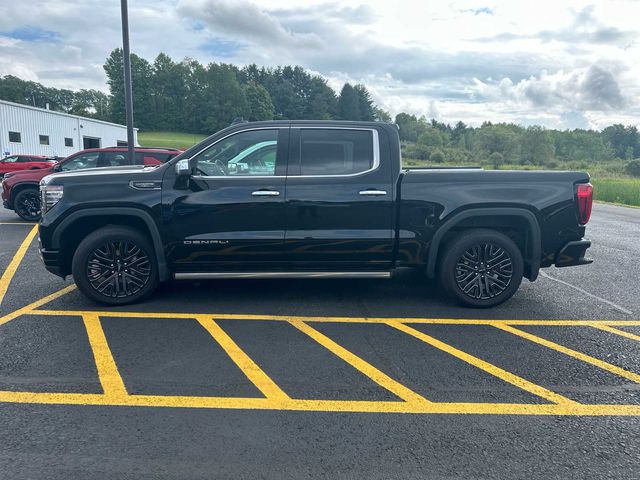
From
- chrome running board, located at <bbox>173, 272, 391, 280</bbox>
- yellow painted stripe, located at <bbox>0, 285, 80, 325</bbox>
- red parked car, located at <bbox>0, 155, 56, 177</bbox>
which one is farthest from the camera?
red parked car, located at <bbox>0, 155, 56, 177</bbox>

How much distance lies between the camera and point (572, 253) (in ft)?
17.4

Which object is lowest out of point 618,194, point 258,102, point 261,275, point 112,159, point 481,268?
point 618,194

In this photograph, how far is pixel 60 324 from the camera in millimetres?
4738

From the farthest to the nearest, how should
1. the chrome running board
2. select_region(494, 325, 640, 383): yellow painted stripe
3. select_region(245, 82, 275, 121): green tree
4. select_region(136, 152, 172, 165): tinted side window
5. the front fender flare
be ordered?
1. select_region(245, 82, 275, 121): green tree
2. select_region(136, 152, 172, 165): tinted side window
3. the chrome running board
4. the front fender flare
5. select_region(494, 325, 640, 383): yellow painted stripe

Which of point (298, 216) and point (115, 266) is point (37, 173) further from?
point (298, 216)

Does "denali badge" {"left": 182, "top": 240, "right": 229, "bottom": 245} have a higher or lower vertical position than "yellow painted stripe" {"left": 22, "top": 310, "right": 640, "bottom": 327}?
higher

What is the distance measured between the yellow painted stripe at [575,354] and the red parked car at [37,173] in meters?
9.03

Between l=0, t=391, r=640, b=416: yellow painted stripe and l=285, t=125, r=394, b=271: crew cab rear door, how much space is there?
2163 mm

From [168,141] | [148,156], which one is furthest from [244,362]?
[168,141]

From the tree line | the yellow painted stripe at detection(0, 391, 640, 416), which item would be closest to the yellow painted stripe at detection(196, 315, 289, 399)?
the yellow painted stripe at detection(0, 391, 640, 416)

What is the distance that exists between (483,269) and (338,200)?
1741mm

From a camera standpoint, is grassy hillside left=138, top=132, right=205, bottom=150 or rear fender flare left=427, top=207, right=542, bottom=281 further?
grassy hillside left=138, top=132, right=205, bottom=150

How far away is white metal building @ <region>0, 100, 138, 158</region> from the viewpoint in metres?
32.1

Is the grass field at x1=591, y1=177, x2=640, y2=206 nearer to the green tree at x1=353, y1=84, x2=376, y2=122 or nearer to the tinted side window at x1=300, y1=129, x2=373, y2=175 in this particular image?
the tinted side window at x1=300, y1=129, x2=373, y2=175
